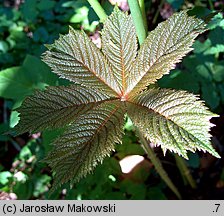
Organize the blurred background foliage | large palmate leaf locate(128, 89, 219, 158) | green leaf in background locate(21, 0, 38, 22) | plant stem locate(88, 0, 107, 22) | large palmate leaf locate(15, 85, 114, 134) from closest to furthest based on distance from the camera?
large palmate leaf locate(128, 89, 219, 158) → large palmate leaf locate(15, 85, 114, 134) → plant stem locate(88, 0, 107, 22) → the blurred background foliage → green leaf in background locate(21, 0, 38, 22)

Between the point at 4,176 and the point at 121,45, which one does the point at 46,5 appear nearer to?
the point at 4,176

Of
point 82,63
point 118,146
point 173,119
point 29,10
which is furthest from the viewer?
point 29,10

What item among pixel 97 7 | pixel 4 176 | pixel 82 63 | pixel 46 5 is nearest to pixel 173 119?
pixel 82 63

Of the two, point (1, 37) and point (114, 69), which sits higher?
point (1, 37)

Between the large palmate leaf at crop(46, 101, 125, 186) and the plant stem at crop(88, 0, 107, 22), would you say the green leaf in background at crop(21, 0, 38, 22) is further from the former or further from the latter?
the large palmate leaf at crop(46, 101, 125, 186)

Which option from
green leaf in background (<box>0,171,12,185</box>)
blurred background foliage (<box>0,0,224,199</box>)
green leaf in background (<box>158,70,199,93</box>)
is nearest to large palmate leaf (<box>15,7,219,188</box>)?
blurred background foliage (<box>0,0,224,199</box>)

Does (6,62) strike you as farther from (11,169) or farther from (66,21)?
(11,169)
